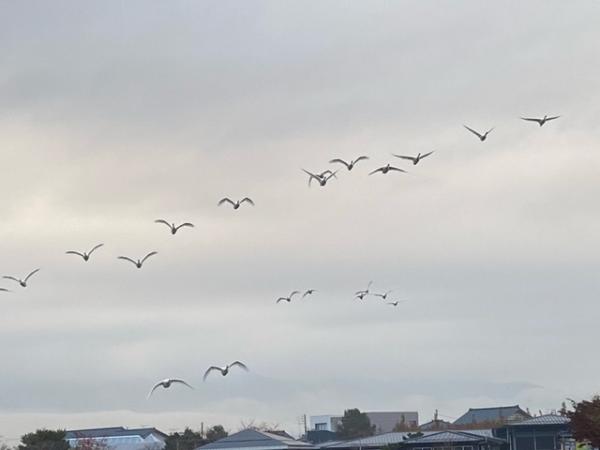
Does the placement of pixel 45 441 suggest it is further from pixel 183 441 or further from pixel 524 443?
pixel 524 443

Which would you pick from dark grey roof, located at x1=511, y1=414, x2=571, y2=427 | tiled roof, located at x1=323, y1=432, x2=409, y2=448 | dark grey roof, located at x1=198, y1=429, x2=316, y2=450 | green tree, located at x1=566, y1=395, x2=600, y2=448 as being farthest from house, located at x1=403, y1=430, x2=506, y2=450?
green tree, located at x1=566, y1=395, x2=600, y2=448

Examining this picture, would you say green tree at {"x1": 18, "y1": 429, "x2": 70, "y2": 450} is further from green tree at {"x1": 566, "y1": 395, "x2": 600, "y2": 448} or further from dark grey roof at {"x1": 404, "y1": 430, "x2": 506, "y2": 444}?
green tree at {"x1": 566, "y1": 395, "x2": 600, "y2": 448}

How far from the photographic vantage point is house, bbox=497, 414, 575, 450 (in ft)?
541

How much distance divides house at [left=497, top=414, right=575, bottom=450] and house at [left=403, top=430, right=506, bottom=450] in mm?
4489

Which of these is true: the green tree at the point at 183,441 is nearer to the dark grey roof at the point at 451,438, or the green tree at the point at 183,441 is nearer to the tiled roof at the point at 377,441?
the tiled roof at the point at 377,441

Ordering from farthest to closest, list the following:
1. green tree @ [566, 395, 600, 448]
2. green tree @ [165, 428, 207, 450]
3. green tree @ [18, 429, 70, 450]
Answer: green tree @ [165, 428, 207, 450] < green tree @ [18, 429, 70, 450] < green tree @ [566, 395, 600, 448]

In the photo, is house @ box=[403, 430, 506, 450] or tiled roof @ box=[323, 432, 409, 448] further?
tiled roof @ box=[323, 432, 409, 448]

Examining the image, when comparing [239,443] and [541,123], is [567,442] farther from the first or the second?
[541,123]

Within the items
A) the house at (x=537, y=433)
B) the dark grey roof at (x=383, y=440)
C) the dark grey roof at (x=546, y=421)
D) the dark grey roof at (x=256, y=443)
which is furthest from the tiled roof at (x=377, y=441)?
the dark grey roof at (x=546, y=421)

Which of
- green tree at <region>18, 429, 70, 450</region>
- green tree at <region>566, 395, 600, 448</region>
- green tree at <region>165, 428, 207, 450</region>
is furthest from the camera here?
green tree at <region>165, 428, 207, 450</region>

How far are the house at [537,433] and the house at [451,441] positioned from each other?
4489 millimetres

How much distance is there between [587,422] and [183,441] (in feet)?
350

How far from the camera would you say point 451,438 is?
164 meters

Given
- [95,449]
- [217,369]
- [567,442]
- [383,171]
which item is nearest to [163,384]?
[217,369]
